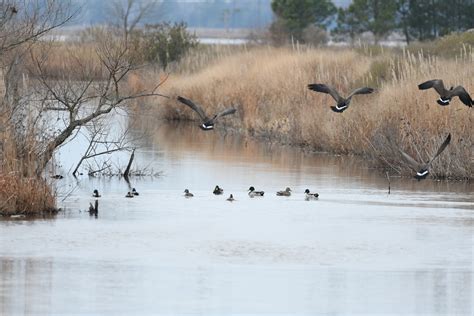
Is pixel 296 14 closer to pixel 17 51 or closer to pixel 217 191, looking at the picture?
pixel 217 191

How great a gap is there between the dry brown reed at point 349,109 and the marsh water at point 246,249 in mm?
1089

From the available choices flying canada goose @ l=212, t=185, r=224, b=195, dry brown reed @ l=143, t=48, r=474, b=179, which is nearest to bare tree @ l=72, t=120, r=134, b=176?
flying canada goose @ l=212, t=185, r=224, b=195

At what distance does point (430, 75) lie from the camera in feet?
78.0

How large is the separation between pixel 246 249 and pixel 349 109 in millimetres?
11686

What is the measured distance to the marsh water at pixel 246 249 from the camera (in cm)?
1105

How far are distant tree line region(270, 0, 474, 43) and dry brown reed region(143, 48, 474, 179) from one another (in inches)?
805

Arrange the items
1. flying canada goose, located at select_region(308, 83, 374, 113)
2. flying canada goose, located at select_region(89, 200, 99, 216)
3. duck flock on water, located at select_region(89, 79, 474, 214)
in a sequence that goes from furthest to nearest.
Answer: flying canada goose, located at select_region(308, 83, 374, 113) < duck flock on water, located at select_region(89, 79, 474, 214) < flying canada goose, located at select_region(89, 200, 99, 216)

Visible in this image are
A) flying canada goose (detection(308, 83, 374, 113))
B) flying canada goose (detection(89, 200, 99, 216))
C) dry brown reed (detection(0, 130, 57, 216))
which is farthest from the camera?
flying canada goose (detection(308, 83, 374, 113))

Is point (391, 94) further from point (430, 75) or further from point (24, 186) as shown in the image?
point (24, 186)

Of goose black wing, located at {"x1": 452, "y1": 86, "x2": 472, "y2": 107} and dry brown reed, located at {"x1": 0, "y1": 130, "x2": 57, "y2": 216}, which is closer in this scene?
dry brown reed, located at {"x1": 0, "y1": 130, "x2": 57, "y2": 216}

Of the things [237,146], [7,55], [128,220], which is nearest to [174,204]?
[128,220]

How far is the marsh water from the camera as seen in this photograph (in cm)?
1105

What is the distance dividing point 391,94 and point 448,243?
31.5ft

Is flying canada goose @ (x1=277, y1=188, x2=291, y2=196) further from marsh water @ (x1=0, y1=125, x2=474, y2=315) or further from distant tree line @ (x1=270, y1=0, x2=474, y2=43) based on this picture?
distant tree line @ (x1=270, y1=0, x2=474, y2=43)
